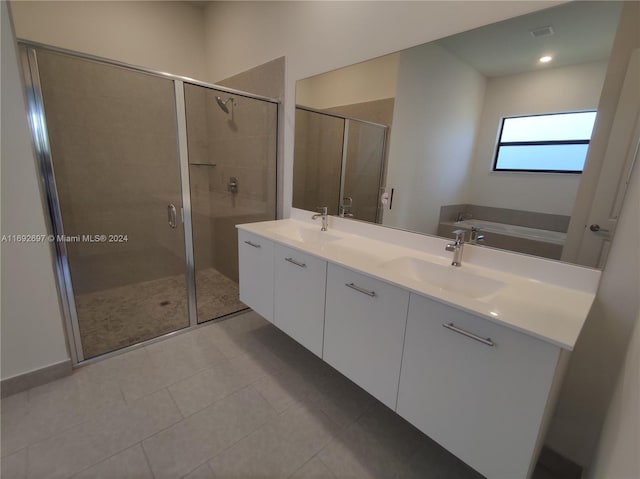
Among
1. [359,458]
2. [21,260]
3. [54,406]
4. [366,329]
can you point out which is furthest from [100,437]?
[366,329]

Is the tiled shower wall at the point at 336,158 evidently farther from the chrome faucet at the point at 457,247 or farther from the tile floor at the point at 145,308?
the tile floor at the point at 145,308

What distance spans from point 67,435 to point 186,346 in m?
0.77

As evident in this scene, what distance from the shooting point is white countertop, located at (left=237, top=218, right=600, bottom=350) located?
88 centimetres

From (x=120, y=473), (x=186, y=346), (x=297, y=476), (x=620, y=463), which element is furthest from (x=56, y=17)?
(x=620, y=463)

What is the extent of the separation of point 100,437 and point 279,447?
852 millimetres

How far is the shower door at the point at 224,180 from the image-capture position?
2.40m

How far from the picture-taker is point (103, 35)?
2.42 meters

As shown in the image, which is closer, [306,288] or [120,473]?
[120,473]

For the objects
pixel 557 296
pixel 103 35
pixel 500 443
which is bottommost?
pixel 500 443

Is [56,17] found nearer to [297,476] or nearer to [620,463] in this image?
[297,476]

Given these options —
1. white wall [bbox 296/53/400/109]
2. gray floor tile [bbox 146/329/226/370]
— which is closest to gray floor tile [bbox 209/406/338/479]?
gray floor tile [bbox 146/329/226/370]

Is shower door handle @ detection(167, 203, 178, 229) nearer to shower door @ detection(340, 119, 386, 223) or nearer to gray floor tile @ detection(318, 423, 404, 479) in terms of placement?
shower door @ detection(340, 119, 386, 223)

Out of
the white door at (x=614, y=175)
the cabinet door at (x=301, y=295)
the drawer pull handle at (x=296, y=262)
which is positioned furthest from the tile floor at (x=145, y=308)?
the white door at (x=614, y=175)

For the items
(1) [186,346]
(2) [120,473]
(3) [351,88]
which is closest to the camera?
(2) [120,473]
